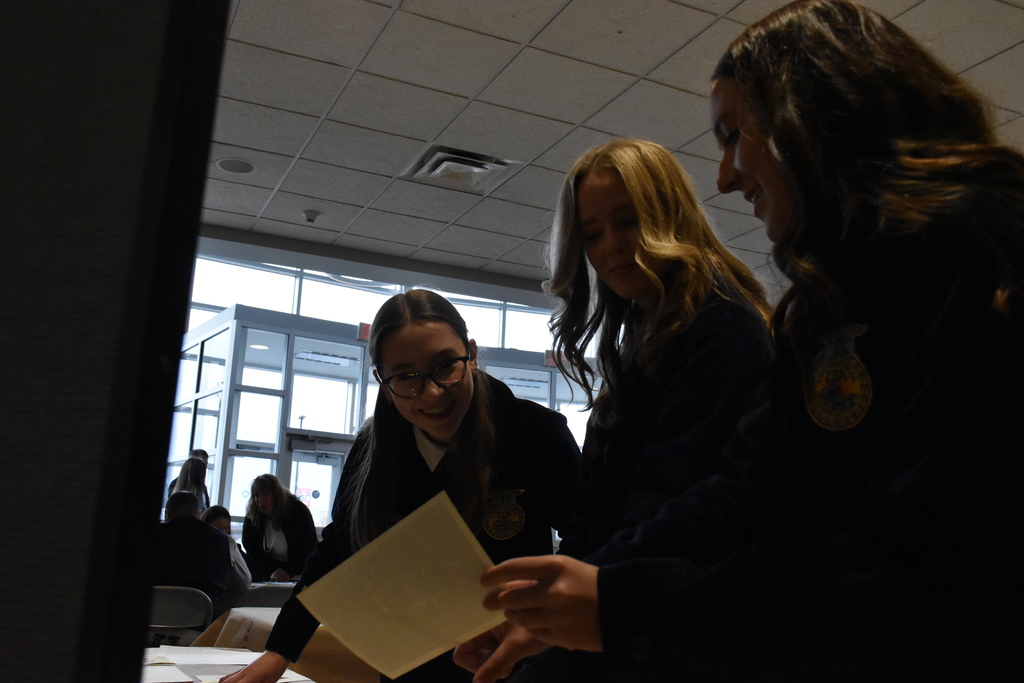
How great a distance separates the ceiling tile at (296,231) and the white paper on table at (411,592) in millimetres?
5575

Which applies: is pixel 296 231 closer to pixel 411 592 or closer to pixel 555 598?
pixel 411 592

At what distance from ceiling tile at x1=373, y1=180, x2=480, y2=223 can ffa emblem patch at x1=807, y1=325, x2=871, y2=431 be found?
4.93 m

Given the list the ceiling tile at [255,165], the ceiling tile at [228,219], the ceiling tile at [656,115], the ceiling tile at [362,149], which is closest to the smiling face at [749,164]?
the ceiling tile at [656,115]

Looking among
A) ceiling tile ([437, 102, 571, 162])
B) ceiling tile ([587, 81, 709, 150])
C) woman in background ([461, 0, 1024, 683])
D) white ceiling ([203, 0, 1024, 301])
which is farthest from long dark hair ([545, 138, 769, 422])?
ceiling tile ([437, 102, 571, 162])

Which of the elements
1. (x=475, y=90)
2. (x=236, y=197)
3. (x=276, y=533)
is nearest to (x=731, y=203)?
(x=475, y=90)

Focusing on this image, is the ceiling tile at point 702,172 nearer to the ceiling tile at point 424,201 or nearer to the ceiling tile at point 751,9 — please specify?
the ceiling tile at point 751,9

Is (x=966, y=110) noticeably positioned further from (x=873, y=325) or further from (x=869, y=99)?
(x=873, y=325)

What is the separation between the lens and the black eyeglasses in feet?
5.08

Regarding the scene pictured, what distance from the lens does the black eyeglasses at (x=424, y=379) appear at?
1.55 meters

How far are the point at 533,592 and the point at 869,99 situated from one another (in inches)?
18.5

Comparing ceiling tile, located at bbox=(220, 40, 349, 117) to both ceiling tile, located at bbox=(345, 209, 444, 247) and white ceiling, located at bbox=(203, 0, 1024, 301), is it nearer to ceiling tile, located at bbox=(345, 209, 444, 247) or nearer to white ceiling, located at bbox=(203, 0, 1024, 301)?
white ceiling, located at bbox=(203, 0, 1024, 301)

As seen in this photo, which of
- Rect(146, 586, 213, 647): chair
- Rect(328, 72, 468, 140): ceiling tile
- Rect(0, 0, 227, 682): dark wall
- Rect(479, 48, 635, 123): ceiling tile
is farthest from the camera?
Rect(328, 72, 468, 140): ceiling tile

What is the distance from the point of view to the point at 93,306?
398mm

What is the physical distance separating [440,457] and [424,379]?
0.48ft
